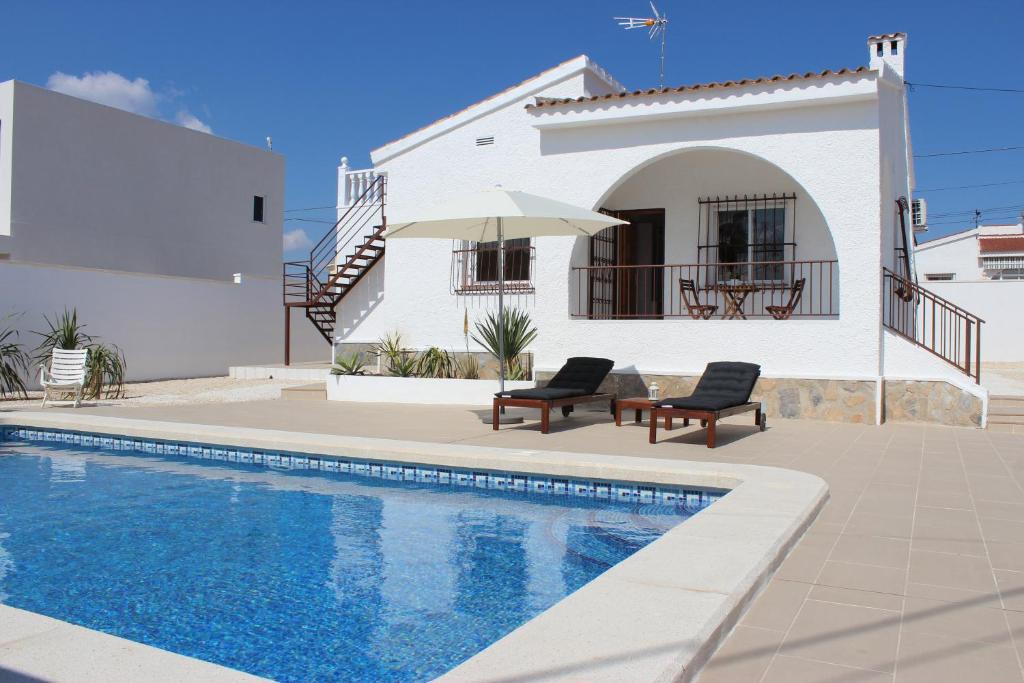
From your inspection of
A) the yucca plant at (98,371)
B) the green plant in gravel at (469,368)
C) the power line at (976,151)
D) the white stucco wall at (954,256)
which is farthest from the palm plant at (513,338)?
the white stucco wall at (954,256)

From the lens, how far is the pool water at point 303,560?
420 cm

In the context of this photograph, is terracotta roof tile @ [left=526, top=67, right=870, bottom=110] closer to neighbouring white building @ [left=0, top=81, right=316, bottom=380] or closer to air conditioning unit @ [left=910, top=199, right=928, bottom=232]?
air conditioning unit @ [left=910, top=199, right=928, bottom=232]

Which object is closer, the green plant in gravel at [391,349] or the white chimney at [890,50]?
the white chimney at [890,50]

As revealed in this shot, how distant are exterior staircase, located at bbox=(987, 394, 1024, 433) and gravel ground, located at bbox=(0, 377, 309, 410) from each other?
11.7 m

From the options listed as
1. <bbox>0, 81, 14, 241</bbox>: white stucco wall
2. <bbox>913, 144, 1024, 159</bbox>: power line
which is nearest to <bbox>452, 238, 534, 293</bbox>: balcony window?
<bbox>0, 81, 14, 241</bbox>: white stucco wall

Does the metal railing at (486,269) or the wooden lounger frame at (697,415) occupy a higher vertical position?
the metal railing at (486,269)

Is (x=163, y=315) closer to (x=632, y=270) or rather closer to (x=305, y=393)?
(x=305, y=393)

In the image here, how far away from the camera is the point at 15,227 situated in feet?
67.2

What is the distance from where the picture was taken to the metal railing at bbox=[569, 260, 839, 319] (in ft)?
43.3

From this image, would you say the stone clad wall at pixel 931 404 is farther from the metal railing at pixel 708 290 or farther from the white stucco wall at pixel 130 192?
the white stucco wall at pixel 130 192

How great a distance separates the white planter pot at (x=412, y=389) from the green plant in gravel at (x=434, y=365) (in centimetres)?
44

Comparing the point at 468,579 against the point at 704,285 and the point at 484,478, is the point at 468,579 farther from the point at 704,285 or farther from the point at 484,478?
the point at 704,285

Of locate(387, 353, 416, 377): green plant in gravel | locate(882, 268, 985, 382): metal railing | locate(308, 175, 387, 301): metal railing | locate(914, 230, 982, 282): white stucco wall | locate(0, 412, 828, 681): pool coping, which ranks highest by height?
locate(914, 230, 982, 282): white stucco wall

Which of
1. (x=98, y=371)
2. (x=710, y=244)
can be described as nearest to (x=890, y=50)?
(x=710, y=244)
